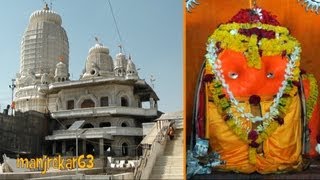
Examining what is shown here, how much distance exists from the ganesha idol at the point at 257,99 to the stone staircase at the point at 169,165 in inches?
97.8

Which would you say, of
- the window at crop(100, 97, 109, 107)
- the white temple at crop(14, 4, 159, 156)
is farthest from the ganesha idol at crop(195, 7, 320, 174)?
the window at crop(100, 97, 109, 107)

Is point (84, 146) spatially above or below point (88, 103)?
below

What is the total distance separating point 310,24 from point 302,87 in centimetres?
245

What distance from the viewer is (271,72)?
18.5m

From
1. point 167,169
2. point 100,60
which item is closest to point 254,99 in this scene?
point 167,169

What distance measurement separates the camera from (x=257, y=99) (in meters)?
18.3

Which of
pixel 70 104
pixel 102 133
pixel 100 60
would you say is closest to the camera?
pixel 102 133

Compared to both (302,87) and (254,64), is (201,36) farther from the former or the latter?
(302,87)

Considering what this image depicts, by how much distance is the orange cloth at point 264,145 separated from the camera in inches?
704

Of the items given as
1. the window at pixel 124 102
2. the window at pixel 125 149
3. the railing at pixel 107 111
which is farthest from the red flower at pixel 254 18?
the window at pixel 124 102

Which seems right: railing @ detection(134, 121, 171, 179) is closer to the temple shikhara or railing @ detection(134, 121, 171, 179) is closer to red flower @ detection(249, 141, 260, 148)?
red flower @ detection(249, 141, 260, 148)

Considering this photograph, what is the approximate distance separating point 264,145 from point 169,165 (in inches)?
175

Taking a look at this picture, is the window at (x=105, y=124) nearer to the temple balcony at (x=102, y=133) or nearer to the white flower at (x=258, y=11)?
the temple balcony at (x=102, y=133)

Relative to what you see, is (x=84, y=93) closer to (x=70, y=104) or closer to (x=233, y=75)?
(x=70, y=104)
